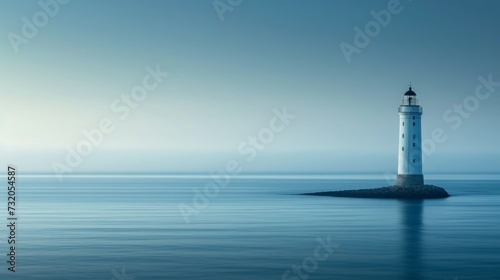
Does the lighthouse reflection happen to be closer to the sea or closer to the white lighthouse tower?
the sea

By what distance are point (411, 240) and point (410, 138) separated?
40056 millimetres

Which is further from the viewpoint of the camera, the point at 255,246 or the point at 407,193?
the point at 407,193

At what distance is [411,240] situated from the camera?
49.0m

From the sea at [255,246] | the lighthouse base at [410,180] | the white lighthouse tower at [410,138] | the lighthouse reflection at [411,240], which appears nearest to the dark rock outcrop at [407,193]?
the lighthouse base at [410,180]

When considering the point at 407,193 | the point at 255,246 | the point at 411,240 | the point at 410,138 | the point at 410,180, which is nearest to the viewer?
the point at 255,246

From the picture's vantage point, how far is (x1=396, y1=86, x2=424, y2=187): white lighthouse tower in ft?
288

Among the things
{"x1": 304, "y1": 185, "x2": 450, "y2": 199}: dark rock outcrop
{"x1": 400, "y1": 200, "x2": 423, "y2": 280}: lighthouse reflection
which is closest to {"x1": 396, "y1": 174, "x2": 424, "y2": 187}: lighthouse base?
{"x1": 304, "y1": 185, "x2": 450, "y2": 199}: dark rock outcrop

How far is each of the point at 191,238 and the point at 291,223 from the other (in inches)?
533

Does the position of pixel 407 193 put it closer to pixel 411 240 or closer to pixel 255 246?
pixel 411 240

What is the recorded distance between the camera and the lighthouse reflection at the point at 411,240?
116ft

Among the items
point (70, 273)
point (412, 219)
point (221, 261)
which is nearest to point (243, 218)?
point (412, 219)

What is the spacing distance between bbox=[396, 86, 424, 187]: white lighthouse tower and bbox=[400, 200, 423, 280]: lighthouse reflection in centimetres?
445

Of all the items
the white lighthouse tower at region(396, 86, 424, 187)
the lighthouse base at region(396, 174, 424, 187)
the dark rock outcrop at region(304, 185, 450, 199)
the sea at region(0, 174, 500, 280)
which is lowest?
the sea at region(0, 174, 500, 280)

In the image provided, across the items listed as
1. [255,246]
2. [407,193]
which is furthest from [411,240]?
[407,193]
